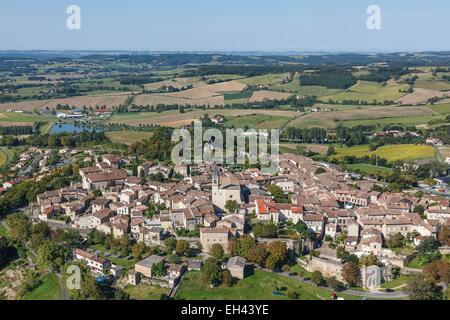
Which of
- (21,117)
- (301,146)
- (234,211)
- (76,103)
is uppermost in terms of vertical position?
(76,103)

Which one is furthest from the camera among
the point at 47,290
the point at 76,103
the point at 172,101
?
the point at 76,103

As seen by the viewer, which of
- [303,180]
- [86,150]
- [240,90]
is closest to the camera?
[303,180]

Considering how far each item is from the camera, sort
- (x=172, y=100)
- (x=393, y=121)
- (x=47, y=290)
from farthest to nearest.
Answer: (x=172, y=100) < (x=393, y=121) < (x=47, y=290)

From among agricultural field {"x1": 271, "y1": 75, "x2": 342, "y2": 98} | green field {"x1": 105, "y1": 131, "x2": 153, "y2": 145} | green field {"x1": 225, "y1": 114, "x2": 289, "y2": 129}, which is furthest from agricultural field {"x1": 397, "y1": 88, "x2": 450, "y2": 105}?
green field {"x1": 105, "y1": 131, "x2": 153, "y2": 145}

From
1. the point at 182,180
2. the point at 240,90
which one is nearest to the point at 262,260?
the point at 182,180

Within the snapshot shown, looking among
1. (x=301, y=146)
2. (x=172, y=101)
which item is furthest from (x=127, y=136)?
(x=172, y=101)

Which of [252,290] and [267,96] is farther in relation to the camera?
[267,96]

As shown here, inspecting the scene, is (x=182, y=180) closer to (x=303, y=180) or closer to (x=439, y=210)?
(x=303, y=180)

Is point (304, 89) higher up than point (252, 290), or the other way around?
point (304, 89)

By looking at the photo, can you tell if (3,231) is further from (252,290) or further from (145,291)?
(252,290)
